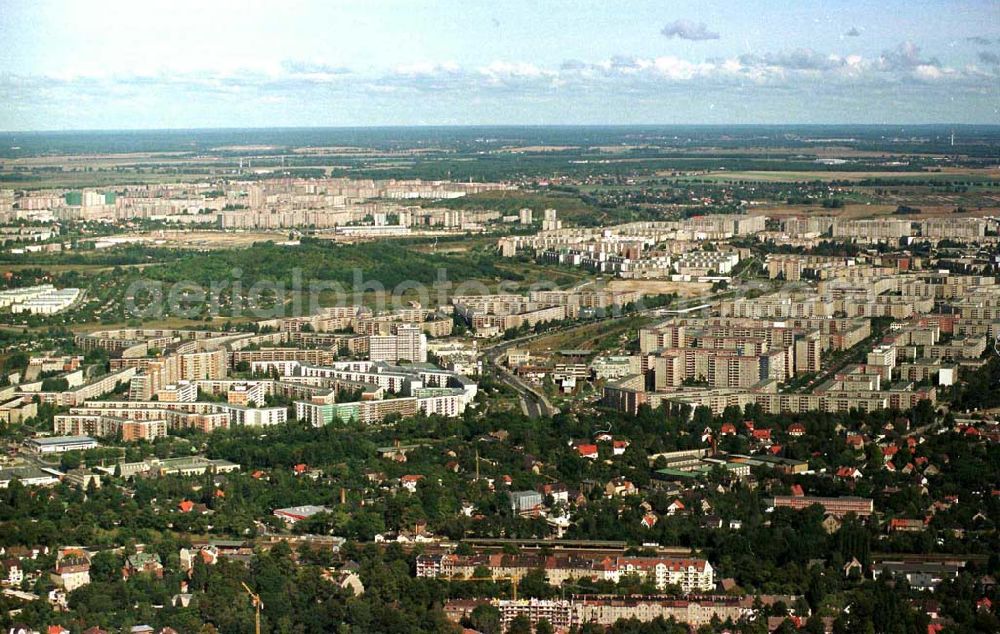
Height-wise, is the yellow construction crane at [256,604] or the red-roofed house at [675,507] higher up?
the yellow construction crane at [256,604]

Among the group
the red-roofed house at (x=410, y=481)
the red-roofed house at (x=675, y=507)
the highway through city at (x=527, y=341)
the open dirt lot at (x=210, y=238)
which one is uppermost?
the red-roofed house at (x=410, y=481)

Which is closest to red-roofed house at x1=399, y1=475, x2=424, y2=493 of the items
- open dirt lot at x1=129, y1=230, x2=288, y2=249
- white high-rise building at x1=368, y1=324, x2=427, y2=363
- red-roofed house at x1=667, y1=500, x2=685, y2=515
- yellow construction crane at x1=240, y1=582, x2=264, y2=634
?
red-roofed house at x1=667, y1=500, x2=685, y2=515

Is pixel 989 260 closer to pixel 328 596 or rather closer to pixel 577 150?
pixel 328 596

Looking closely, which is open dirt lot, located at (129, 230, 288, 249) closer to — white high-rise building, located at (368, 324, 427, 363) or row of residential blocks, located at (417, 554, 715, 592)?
white high-rise building, located at (368, 324, 427, 363)

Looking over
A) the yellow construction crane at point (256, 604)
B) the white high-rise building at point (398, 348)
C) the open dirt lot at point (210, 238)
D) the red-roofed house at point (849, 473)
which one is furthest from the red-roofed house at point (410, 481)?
the open dirt lot at point (210, 238)

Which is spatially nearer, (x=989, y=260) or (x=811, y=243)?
(x=989, y=260)

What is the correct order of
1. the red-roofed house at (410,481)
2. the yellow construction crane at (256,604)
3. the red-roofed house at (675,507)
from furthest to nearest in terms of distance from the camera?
the red-roofed house at (410,481)
the red-roofed house at (675,507)
the yellow construction crane at (256,604)

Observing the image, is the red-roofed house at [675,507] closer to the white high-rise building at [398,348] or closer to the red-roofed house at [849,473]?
the red-roofed house at [849,473]

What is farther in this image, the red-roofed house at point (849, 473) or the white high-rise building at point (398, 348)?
the white high-rise building at point (398, 348)

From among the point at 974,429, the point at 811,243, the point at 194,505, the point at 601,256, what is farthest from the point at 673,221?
the point at 194,505
